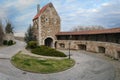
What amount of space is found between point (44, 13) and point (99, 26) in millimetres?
47089

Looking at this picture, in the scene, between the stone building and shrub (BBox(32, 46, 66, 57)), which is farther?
the stone building

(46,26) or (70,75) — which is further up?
(46,26)

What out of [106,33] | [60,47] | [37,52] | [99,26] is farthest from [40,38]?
[99,26]

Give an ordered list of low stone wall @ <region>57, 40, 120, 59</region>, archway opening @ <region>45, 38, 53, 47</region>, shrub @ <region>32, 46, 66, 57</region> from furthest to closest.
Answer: archway opening @ <region>45, 38, 53, 47</region> → shrub @ <region>32, 46, 66, 57</region> → low stone wall @ <region>57, 40, 120, 59</region>

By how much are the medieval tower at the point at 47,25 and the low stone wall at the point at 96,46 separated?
10.4ft

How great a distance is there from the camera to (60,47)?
148ft

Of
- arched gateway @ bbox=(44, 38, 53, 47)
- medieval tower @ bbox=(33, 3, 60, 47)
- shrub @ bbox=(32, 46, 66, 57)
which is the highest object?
medieval tower @ bbox=(33, 3, 60, 47)

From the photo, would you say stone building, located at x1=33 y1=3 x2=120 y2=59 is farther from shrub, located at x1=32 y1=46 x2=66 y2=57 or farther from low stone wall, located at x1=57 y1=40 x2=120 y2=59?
shrub, located at x1=32 y1=46 x2=66 y2=57

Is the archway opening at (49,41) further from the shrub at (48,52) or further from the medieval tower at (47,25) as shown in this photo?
the shrub at (48,52)

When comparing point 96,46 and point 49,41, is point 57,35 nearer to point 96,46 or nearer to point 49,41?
point 49,41

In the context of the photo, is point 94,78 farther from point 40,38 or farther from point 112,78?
point 40,38

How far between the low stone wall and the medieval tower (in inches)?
125

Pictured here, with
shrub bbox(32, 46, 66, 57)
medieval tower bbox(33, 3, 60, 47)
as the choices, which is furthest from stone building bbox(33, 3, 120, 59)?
shrub bbox(32, 46, 66, 57)

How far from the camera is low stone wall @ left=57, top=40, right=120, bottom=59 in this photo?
26.9m
